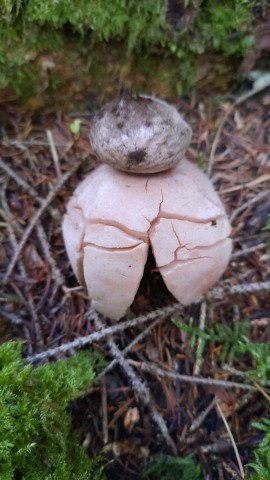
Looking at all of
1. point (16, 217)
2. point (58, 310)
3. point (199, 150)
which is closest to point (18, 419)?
point (58, 310)

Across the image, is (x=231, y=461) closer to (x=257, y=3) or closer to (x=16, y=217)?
(x=16, y=217)

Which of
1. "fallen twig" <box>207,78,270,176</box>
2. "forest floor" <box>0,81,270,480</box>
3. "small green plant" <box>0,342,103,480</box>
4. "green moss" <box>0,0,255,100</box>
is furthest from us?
"fallen twig" <box>207,78,270,176</box>

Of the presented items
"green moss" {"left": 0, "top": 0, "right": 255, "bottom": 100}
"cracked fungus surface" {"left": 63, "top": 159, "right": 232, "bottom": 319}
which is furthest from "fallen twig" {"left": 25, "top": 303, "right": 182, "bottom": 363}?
"green moss" {"left": 0, "top": 0, "right": 255, "bottom": 100}

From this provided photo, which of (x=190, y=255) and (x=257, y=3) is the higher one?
(x=257, y=3)

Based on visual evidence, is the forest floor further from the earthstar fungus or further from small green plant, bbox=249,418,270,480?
the earthstar fungus

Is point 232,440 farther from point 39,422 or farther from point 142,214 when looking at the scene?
point 142,214

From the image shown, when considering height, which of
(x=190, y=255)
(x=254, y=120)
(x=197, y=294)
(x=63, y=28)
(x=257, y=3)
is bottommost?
(x=197, y=294)

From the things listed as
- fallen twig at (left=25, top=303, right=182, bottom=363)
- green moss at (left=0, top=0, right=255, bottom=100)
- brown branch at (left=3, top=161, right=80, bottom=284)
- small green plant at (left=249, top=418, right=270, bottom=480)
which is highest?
green moss at (left=0, top=0, right=255, bottom=100)

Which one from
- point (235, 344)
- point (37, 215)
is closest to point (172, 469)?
point (235, 344)

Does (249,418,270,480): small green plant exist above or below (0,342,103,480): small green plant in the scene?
below
